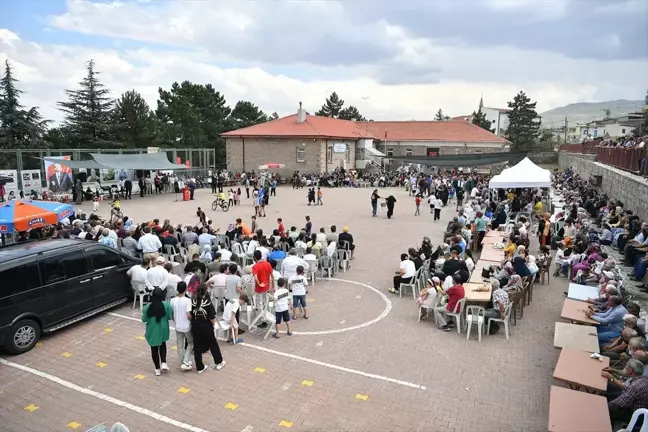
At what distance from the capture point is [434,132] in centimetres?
5272

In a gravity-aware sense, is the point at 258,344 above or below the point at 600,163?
below

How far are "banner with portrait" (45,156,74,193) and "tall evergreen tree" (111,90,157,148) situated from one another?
24665 mm

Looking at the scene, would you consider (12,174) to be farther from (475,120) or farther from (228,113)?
(475,120)

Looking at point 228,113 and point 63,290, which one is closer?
point 63,290

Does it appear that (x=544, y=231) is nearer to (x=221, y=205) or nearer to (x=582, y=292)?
(x=582, y=292)

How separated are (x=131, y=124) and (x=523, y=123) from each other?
55.9 m

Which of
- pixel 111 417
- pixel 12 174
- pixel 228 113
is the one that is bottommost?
pixel 111 417

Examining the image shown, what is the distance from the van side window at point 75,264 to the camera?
28.5 ft

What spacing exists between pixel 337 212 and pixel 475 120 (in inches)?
2291

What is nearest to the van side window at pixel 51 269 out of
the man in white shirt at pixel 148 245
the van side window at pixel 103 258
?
the van side window at pixel 103 258

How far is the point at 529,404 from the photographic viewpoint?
6.29 m

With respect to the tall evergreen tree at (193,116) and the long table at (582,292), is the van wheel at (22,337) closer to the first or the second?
the long table at (582,292)

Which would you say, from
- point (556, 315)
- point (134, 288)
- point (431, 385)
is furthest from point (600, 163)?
point (134, 288)

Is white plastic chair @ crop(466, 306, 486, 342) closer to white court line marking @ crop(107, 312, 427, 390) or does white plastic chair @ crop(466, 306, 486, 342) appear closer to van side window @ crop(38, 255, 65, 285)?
white court line marking @ crop(107, 312, 427, 390)
